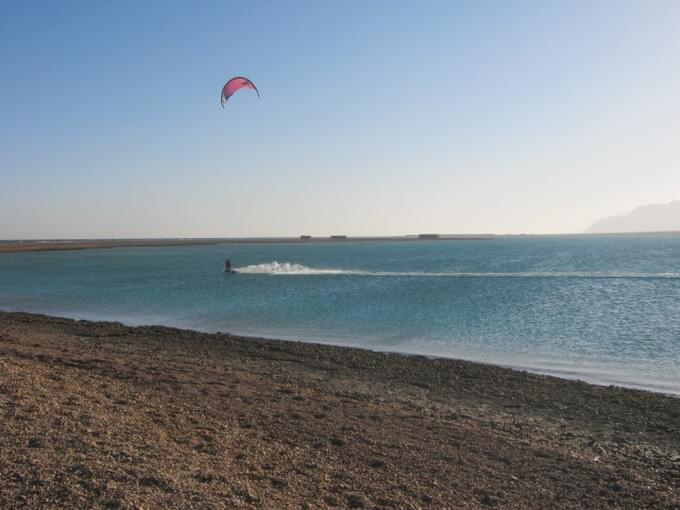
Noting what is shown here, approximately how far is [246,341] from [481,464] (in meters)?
11.0

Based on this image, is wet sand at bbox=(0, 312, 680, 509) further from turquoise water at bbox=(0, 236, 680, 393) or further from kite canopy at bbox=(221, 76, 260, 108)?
kite canopy at bbox=(221, 76, 260, 108)

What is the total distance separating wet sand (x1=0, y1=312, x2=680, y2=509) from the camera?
5.40 metres

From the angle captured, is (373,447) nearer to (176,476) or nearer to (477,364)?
(176,476)

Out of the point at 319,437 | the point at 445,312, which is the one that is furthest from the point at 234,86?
the point at 319,437

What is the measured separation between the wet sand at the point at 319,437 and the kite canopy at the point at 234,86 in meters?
12.6

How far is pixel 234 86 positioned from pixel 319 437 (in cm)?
1824

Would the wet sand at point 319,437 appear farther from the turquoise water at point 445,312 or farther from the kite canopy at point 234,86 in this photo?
the kite canopy at point 234,86

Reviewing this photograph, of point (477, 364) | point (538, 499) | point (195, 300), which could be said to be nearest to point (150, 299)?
point (195, 300)

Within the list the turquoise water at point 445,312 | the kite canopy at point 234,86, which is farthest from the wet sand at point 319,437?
the kite canopy at point 234,86

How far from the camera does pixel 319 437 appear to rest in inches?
295

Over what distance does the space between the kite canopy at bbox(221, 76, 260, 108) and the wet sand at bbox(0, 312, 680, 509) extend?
1263 cm

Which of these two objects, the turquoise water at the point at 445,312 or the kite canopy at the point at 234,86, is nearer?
the turquoise water at the point at 445,312

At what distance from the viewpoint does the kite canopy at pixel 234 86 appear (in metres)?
22.2

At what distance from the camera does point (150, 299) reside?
31734 mm
